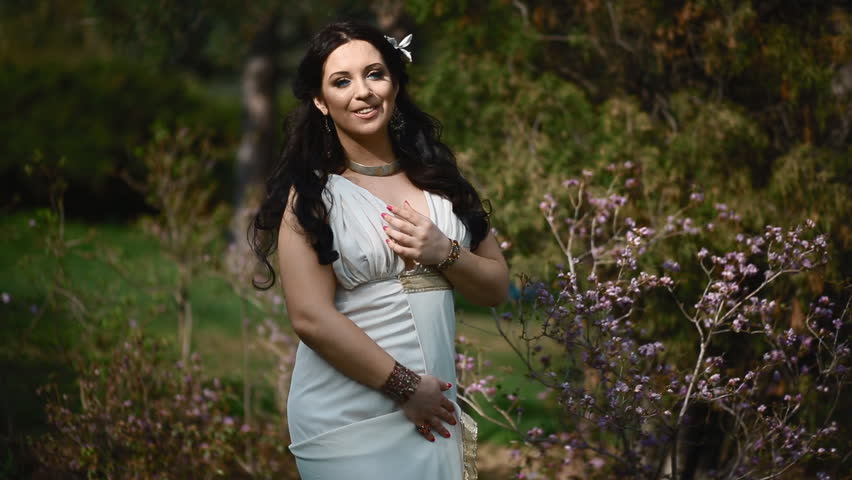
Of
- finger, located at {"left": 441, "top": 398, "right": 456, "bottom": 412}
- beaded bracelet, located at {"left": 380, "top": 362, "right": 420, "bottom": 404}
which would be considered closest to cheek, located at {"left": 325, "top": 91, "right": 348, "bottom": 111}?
beaded bracelet, located at {"left": 380, "top": 362, "right": 420, "bottom": 404}

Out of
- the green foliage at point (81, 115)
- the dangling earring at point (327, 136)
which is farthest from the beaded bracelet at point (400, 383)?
the green foliage at point (81, 115)

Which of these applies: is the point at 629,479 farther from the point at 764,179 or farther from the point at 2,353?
the point at 2,353

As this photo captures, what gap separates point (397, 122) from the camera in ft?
10.0

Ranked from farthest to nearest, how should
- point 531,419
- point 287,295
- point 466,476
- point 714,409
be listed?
point 531,419 < point 714,409 < point 466,476 < point 287,295

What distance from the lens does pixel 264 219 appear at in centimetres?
270

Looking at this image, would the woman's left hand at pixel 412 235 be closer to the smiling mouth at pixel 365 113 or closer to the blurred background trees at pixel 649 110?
the smiling mouth at pixel 365 113

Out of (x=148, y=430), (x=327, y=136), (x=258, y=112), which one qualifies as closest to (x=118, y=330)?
(x=148, y=430)

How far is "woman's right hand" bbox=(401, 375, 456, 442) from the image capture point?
2613mm

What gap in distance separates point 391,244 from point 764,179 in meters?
2.89

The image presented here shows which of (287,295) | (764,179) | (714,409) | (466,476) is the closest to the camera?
(287,295)

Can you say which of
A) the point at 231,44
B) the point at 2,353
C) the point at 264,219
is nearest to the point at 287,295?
the point at 264,219

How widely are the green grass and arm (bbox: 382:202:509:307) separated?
101 cm

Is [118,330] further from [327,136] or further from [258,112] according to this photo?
[258,112]

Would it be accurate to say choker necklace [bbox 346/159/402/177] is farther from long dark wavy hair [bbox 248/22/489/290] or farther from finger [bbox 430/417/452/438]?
finger [bbox 430/417/452/438]
